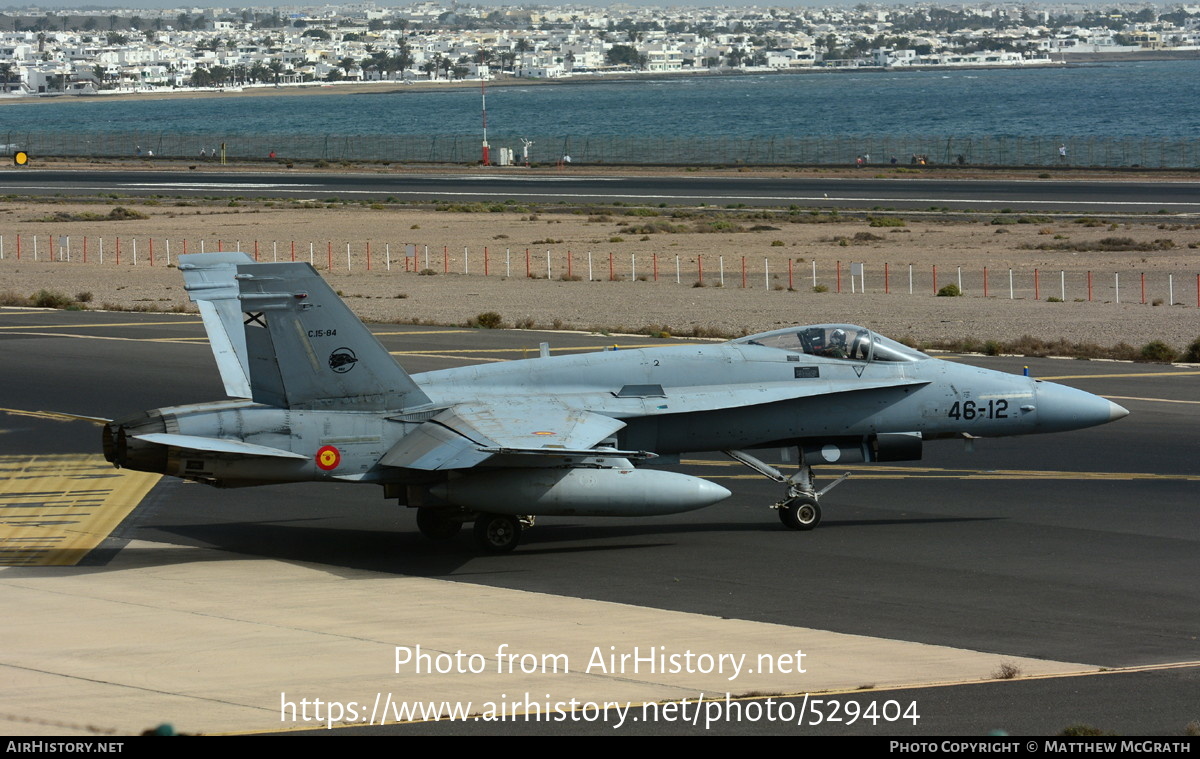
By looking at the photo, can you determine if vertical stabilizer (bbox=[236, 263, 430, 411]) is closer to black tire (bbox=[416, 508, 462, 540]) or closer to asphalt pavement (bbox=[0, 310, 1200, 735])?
black tire (bbox=[416, 508, 462, 540])

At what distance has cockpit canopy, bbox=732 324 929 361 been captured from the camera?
22766mm

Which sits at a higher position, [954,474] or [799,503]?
[799,503]

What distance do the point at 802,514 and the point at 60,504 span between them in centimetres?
1294

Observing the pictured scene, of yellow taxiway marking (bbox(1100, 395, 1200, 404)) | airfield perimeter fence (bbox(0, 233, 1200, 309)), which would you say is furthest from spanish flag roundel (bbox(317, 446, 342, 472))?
airfield perimeter fence (bbox(0, 233, 1200, 309))

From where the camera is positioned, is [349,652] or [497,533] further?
[497,533]

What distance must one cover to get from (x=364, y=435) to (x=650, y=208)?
2881 inches

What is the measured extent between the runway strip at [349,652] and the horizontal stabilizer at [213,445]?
1.79 meters

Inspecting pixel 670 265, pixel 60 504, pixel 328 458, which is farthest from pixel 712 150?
pixel 328 458

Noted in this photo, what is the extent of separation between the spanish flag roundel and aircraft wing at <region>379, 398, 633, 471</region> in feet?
2.27

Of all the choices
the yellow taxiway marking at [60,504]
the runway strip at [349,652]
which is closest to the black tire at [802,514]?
the runway strip at [349,652]

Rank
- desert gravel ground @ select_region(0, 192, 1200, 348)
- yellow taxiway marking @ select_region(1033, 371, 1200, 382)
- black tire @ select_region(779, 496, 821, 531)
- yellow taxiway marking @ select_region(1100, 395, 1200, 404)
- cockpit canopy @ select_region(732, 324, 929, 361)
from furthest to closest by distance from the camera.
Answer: desert gravel ground @ select_region(0, 192, 1200, 348)
yellow taxiway marking @ select_region(1033, 371, 1200, 382)
yellow taxiway marking @ select_region(1100, 395, 1200, 404)
cockpit canopy @ select_region(732, 324, 929, 361)
black tire @ select_region(779, 496, 821, 531)

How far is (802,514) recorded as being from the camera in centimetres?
2248

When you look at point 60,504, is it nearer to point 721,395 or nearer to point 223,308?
point 223,308
